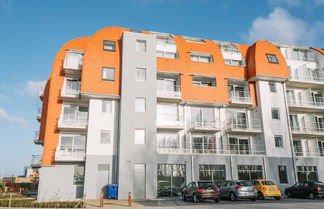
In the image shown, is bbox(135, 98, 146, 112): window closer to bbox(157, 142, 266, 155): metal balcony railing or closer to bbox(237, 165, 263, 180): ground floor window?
bbox(157, 142, 266, 155): metal balcony railing

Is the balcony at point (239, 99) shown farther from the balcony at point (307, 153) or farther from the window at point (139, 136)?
the window at point (139, 136)

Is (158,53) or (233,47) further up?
(233,47)

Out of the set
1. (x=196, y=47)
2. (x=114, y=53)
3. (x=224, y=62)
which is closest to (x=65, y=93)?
(x=114, y=53)

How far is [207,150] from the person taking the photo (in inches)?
1074

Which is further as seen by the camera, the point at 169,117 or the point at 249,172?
the point at 169,117

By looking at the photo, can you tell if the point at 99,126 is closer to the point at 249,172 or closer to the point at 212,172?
the point at 212,172

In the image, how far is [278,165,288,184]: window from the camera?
26.8m

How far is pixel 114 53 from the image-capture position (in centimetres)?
2678

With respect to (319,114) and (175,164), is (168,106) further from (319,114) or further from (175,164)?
(319,114)

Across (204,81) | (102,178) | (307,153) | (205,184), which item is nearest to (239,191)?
(205,184)

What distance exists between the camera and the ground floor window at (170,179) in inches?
939

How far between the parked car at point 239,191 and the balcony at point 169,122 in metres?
7.74

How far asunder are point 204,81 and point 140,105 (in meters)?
8.65

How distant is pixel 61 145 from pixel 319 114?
29.6 metres
